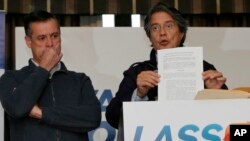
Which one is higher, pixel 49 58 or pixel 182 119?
pixel 49 58

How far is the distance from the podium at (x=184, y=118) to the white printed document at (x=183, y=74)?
213 mm

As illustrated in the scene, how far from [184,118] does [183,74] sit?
0.27 meters

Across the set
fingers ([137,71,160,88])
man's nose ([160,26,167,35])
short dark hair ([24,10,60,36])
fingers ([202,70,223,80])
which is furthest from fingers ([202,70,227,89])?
short dark hair ([24,10,60,36])

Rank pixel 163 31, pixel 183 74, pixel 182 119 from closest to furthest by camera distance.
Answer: pixel 182 119
pixel 183 74
pixel 163 31

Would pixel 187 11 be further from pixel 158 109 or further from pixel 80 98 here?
pixel 158 109

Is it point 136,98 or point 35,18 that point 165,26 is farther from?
point 35,18

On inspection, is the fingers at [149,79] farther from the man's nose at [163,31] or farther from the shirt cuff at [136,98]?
the man's nose at [163,31]

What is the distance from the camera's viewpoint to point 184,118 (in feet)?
4.50

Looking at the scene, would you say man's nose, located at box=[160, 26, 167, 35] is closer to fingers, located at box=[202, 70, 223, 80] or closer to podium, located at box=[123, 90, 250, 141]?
fingers, located at box=[202, 70, 223, 80]

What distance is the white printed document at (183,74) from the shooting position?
1.59 meters

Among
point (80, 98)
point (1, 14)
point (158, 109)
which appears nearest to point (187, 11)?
point (1, 14)

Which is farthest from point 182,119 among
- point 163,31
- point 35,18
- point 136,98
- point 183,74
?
point 35,18

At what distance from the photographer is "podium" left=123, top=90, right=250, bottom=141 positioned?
136cm

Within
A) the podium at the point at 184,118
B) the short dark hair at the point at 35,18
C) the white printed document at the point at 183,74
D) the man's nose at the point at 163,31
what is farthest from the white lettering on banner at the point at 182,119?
the short dark hair at the point at 35,18
